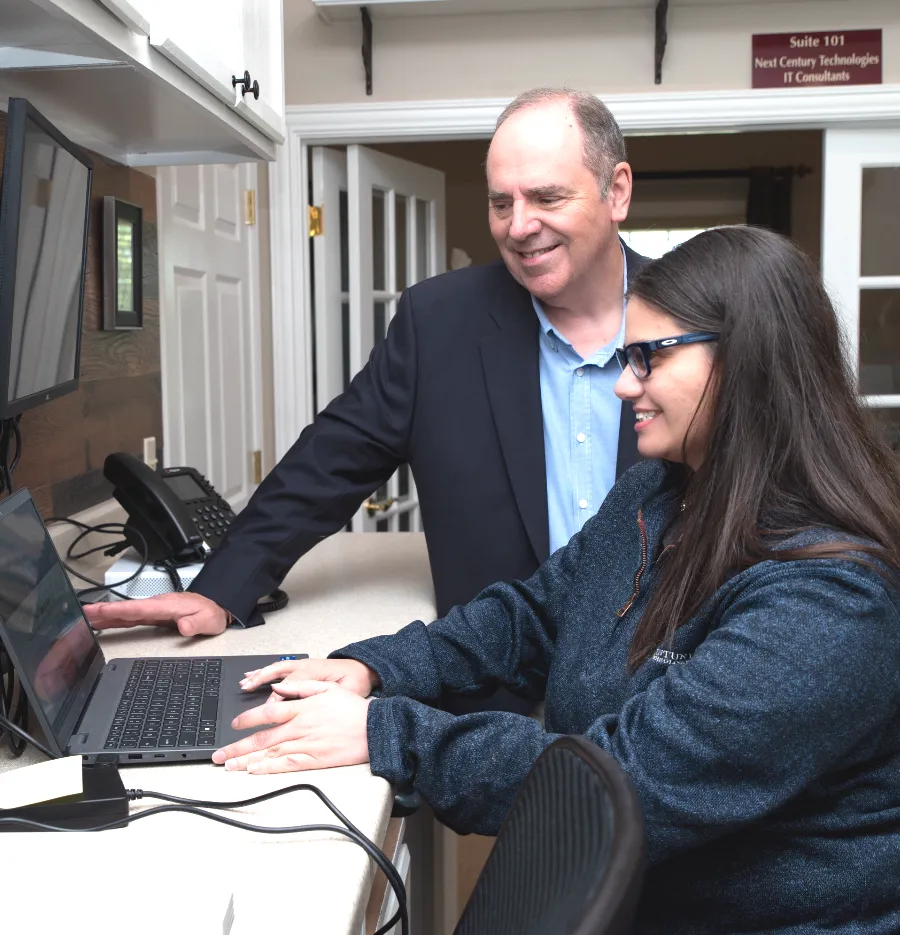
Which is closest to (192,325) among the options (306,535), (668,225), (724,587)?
(306,535)

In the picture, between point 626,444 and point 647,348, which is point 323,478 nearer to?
point 626,444

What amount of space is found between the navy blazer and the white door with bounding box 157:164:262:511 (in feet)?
2.72

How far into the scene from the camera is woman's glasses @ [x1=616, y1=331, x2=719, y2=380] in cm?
105

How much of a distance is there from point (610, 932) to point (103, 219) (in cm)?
186

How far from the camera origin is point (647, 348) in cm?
108

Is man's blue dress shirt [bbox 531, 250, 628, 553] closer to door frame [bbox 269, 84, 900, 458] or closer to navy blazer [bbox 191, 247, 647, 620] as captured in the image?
navy blazer [bbox 191, 247, 647, 620]

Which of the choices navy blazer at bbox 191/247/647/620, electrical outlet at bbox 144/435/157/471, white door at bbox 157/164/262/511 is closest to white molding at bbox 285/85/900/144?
white door at bbox 157/164/262/511

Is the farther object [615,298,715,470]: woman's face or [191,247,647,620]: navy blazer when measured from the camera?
[191,247,647,620]: navy blazer

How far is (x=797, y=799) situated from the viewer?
3.26ft

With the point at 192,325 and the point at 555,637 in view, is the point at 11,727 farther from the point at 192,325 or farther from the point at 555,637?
the point at 192,325

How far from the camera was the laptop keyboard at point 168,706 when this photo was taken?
1.09m

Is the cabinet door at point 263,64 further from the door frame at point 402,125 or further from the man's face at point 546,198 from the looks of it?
the door frame at point 402,125

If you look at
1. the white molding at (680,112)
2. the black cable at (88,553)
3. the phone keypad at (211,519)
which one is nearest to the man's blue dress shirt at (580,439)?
the phone keypad at (211,519)

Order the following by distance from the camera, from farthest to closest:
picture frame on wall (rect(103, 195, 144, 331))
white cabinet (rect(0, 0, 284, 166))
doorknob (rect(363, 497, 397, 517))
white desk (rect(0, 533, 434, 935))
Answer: doorknob (rect(363, 497, 397, 517)) < picture frame on wall (rect(103, 195, 144, 331)) < white cabinet (rect(0, 0, 284, 166)) < white desk (rect(0, 533, 434, 935))
